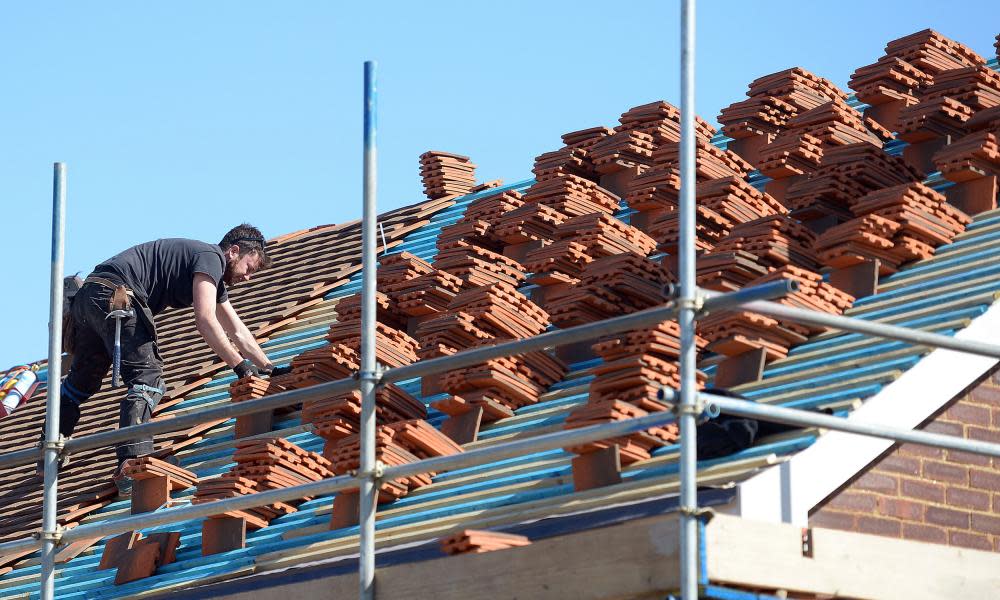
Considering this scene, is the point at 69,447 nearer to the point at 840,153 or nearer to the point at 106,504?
the point at 106,504

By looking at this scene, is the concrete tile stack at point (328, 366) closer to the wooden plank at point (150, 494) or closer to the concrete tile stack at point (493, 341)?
the concrete tile stack at point (493, 341)

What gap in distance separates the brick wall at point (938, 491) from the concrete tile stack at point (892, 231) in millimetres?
1327

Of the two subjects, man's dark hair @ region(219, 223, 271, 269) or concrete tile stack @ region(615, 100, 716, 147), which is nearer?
man's dark hair @ region(219, 223, 271, 269)

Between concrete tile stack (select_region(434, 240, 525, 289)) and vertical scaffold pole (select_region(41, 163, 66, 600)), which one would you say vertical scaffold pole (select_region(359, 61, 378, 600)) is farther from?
concrete tile stack (select_region(434, 240, 525, 289))

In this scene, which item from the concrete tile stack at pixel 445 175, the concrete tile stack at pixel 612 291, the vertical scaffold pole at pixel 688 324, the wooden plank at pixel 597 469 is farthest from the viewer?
the concrete tile stack at pixel 445 175

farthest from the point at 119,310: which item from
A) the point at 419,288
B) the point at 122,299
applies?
the point at 419,288

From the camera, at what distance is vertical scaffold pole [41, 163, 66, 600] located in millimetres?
8797

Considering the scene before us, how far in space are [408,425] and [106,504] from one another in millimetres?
3004

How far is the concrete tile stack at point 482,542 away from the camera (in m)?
6.95

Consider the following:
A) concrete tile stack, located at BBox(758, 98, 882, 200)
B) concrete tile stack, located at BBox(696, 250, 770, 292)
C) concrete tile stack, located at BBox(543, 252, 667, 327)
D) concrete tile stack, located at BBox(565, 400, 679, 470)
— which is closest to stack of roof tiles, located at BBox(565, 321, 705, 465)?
concrete tile stack, located at BBox(565, 400, 679, 470)

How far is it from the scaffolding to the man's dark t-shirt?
1.73 m

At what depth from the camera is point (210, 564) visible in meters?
9.16

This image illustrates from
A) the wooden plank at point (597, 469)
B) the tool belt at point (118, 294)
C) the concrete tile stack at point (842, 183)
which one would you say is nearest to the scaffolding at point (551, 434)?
the wooden plank at point (597, 469)

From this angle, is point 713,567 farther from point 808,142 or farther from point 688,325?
point 808,142
